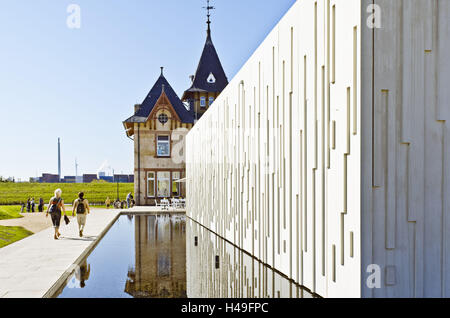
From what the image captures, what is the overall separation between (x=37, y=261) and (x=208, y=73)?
106 ft

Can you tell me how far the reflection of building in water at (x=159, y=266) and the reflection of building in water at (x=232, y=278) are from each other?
219 mm

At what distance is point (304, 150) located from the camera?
7.61 meters

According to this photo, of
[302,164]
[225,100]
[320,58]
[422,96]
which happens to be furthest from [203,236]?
[422,96]

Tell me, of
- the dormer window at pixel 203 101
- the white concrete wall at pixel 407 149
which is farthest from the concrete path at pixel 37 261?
the dormer window at pixel 203 101

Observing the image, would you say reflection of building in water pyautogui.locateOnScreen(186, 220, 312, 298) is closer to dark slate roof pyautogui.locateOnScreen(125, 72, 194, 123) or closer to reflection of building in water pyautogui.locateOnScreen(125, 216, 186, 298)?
reflection of building in water pyautogui.locateOnScreen(125, 216, 186, 298)

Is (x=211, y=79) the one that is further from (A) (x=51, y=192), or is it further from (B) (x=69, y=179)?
(B) (x=69, y=179)

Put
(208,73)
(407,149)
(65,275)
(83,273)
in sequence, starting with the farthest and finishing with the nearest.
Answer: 1. (208,73)
2. (83,273)
3. (65,275)
4. (407,149)

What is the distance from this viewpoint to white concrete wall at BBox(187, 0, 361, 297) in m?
6.05

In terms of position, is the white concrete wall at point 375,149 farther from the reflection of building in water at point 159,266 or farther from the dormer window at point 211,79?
the dormer window at point 211,79

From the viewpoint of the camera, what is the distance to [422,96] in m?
5.97

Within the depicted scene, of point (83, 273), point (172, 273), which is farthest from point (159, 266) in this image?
point (83, 273)

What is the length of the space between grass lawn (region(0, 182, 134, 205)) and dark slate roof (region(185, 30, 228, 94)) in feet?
55.1

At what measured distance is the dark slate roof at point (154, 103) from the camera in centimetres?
3384

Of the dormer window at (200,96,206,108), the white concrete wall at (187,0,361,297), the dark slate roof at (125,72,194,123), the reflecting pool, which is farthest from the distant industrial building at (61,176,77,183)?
the white concrete wall at (187,0,361,297)
